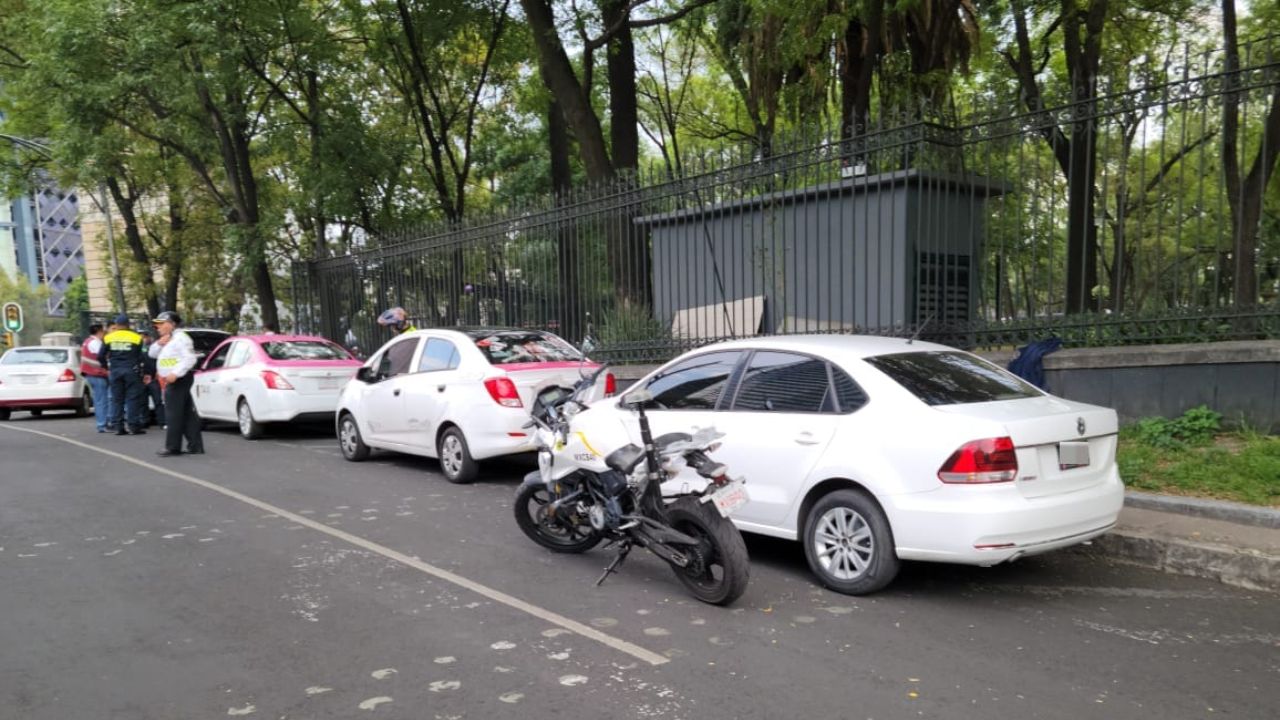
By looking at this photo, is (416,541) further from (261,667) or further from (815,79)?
(815,79)

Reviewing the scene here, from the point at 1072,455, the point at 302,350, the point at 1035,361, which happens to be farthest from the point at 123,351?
the point at 1072,455

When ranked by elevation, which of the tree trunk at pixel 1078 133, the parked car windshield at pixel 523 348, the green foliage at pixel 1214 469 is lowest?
the green foliage at pixel 1214 469

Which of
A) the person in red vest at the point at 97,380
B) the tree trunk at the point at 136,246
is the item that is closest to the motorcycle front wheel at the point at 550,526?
the person in red vest at the point at 97,380

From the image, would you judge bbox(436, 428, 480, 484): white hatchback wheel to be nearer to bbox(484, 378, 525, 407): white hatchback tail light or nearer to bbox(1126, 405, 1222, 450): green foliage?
bbox(484, 378, 525, 407): white hatchback tail light

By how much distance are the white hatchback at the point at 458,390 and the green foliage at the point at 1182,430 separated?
4.78 meters

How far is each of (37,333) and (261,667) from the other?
79.7 metres

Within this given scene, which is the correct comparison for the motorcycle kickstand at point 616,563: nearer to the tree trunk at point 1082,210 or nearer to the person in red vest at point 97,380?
the tree trunk at point 1082,210

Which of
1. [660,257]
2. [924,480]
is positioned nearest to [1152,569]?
[924,480]

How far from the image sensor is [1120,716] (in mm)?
3357

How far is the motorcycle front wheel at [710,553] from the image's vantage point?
4574 mm

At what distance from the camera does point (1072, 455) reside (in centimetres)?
467

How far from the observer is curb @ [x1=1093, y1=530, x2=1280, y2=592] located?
4.94 metres

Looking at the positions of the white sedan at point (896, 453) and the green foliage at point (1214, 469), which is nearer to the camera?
the white sedan at point (896, 453)

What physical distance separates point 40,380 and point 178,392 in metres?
8.92
